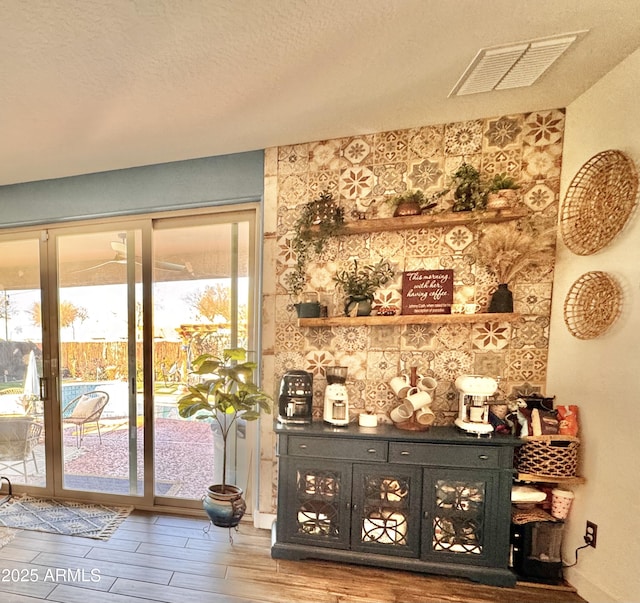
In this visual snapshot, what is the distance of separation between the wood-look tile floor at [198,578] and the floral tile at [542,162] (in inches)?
93.4

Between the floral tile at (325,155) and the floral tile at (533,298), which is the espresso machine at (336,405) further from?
the floral tile at (325,155)

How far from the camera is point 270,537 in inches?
81.0

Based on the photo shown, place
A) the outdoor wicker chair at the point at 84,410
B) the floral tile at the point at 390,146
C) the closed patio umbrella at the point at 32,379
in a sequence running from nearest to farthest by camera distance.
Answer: the floral tile at the point at 390,146 → the outdoor wicker chair at the point at 84,410 → the closed patio umbrella at the point at 32,379

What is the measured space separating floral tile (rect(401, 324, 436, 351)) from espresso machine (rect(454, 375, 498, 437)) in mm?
303

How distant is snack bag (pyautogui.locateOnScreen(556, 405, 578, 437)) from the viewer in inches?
65.0

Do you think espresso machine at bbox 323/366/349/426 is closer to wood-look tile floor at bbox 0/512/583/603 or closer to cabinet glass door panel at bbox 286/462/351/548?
cabinet glass door panel at bbox 286/462/351/548

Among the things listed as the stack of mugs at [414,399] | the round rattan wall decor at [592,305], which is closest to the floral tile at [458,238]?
the round rattan wall decor at [592,305]

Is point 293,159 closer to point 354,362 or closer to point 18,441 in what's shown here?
point 354,362

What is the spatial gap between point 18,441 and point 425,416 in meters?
3.53

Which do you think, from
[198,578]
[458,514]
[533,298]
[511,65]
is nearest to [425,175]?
[511,65]

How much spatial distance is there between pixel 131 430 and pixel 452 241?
2869 millimetres

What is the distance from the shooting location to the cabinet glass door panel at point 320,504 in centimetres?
177

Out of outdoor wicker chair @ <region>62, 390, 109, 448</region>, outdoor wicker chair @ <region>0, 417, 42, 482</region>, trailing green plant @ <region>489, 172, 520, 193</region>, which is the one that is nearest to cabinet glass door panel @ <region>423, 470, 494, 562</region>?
trailing green plant @ <region>489, 172, 520, 193</region>

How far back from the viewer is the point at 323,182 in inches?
82.0
